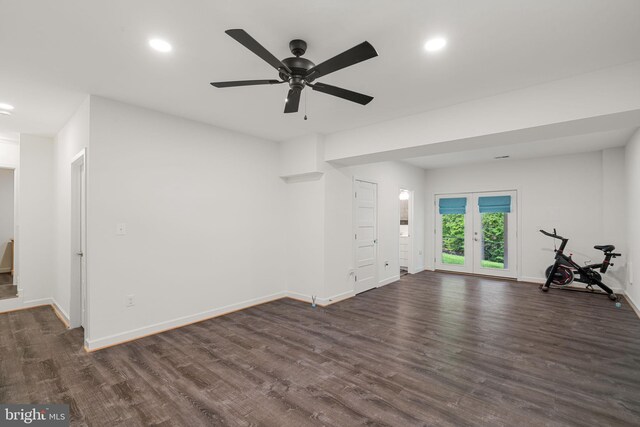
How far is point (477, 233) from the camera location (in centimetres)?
736

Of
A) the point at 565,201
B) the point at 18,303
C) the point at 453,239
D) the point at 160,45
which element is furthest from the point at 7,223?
the point at 565,201

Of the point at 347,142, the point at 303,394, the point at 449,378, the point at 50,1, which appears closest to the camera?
the point at 50,1

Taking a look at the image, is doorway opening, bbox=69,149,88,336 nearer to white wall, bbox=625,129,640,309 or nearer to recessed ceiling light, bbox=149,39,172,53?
recessed ceiling light, bbox=149,39,172,53

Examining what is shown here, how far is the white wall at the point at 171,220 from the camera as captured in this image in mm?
3299

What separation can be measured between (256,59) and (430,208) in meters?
6.74

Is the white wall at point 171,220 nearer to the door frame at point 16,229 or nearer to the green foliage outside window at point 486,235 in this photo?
the door frame at point 16,229

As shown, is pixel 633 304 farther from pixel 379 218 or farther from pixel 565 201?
pixel 379 218

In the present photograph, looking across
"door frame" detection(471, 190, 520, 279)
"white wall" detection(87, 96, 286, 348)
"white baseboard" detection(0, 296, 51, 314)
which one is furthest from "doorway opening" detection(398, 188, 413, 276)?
"white baseboard" detection(0, 296, 51, 314)

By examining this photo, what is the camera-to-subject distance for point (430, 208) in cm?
812

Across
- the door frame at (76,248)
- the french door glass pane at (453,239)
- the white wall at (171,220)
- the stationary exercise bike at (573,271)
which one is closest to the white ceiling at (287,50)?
the white wall at (171,220)

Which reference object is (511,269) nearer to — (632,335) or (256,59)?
(632,335)

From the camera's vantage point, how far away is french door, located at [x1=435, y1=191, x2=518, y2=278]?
6.93 m

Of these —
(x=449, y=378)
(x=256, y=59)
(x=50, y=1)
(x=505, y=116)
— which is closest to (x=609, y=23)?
(x=505, y=116)

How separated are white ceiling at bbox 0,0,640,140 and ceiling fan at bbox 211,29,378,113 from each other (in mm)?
214
